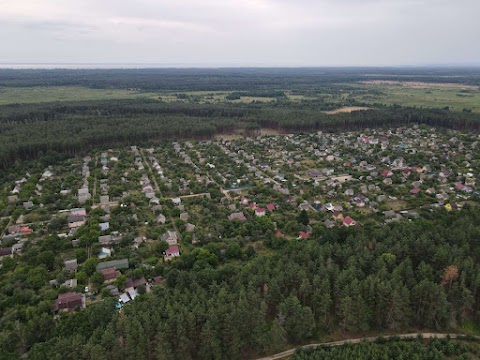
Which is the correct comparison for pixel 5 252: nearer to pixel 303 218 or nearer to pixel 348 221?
pixel 303 218

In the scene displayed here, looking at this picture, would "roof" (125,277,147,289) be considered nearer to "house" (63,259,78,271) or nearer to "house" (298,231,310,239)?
"house" (63,259,78,271)

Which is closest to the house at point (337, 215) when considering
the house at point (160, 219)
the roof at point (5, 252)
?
the house at point (160, 219)

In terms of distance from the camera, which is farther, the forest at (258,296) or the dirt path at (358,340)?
the dirt path at (358,340)

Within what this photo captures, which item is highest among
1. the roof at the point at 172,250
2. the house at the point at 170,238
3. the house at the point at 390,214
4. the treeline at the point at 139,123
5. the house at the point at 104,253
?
the treeline at the point at 139,123

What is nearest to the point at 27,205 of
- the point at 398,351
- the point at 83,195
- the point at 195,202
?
the point at 83,195

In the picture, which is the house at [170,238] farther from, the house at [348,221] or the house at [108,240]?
the house at [348,221]

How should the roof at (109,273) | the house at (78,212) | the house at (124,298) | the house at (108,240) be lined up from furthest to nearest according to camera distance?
1. the house at (78,212)
2. the house at (108,240)
3. the roof at (109,273)
4. the house at (124,298)
